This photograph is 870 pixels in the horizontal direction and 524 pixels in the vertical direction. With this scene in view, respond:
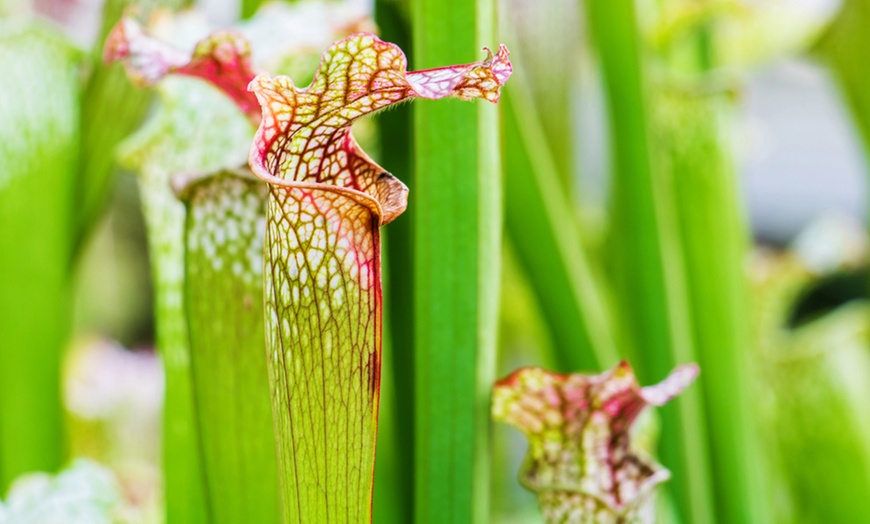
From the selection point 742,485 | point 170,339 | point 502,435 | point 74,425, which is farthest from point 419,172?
point 74,425

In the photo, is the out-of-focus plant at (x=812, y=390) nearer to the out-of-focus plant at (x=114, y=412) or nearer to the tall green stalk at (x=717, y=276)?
the tall green stalk at (x=717, y=276)

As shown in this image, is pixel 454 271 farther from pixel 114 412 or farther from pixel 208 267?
pixel 114 412

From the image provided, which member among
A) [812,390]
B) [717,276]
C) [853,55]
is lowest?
[812,390]

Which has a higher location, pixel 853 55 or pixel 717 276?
pixel 853 55

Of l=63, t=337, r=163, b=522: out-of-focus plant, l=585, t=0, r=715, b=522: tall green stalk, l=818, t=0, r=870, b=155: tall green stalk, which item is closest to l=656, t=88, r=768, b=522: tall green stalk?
l=585, t=0, r=715, b=522: tall green stalk

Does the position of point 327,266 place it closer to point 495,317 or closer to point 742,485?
point 495,317

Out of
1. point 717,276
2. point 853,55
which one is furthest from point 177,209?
point 853,55

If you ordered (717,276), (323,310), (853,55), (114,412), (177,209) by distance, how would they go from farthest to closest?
(114,412) < (853,55) < (717,276) < (177,209) < (323,310)
